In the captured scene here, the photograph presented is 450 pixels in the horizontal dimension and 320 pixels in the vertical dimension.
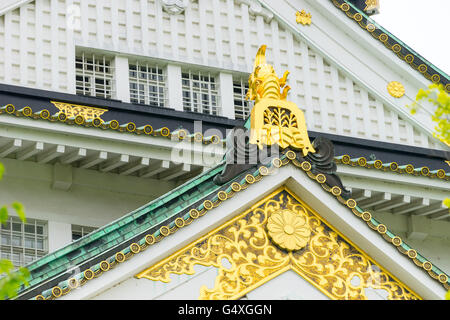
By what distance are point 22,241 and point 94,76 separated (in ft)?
11.6

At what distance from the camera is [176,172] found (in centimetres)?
2684

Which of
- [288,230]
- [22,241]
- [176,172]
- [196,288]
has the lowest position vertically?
[196,288]

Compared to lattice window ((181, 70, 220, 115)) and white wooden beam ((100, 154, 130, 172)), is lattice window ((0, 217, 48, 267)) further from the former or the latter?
lattice window ((181, 70, 220, 115))

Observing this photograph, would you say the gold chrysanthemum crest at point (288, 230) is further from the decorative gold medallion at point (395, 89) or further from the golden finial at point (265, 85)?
the decorative gold medallion at point (395, 89)

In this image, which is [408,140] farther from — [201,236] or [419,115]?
[201,236]

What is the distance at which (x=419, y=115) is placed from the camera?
29734 millimetres

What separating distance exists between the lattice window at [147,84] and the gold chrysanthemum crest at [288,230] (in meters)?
8.20

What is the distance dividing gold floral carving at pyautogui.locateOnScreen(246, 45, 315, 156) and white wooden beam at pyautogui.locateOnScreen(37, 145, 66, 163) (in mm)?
5411

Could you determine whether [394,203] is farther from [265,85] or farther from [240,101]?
[265,85]

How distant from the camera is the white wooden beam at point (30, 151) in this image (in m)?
25.8

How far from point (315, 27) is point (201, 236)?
1090 centimetres


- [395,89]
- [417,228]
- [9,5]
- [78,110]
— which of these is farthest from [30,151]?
[395,89]

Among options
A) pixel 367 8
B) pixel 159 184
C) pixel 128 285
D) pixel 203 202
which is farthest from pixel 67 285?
pixel 367 8

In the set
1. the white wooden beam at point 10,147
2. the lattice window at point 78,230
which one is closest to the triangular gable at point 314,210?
the white wooden beam at point 10,147
